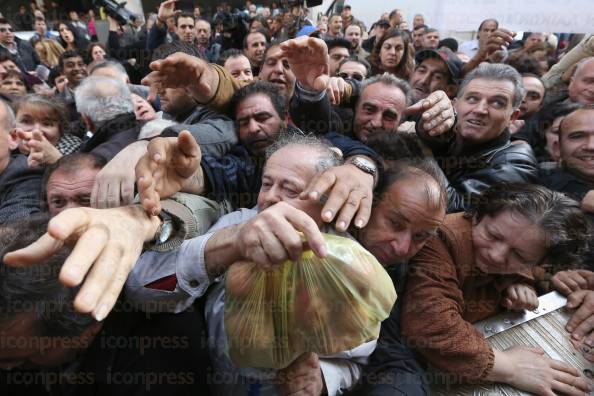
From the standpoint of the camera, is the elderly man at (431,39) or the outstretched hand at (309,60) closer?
the outstretched hand at (309,60)

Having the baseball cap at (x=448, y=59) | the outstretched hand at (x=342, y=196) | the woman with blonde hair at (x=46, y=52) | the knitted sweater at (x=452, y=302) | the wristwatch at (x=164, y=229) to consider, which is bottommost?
the woman with blonde hair at (x=46, y=52)

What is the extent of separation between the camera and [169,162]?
1073 mm

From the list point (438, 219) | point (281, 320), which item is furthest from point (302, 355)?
point (438, 219)

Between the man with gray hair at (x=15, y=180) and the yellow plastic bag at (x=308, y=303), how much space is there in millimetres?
1166

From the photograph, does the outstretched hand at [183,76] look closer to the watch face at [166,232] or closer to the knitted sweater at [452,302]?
the watch face at [166,232]

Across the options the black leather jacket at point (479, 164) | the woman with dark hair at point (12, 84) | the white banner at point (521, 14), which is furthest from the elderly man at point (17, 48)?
the black leather jacket at point (479, 164)

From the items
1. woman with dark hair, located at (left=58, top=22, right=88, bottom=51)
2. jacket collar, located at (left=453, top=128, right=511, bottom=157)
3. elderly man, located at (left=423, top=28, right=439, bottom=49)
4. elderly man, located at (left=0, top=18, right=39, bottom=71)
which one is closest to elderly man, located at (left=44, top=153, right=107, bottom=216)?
jacket collar, located at (left=453, top=128, right=511, bottom=157)

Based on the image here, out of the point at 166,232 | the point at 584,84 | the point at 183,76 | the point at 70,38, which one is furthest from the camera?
the point at 70,38

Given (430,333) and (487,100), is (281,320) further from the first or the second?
(487,100)

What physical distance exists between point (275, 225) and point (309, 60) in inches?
47.3

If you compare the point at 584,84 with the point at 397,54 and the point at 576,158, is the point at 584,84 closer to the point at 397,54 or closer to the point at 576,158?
the point at 576,158

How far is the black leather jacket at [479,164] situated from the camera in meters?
1.63

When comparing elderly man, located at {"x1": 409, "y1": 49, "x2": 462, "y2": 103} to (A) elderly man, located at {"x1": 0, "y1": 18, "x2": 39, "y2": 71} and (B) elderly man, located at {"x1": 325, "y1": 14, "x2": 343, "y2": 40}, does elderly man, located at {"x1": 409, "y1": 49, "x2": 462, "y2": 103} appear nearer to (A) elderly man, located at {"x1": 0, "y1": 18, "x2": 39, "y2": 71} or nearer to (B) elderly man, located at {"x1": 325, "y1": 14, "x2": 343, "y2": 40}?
(B) elderly man, located at {"x1": 325, "y1": 14, "x2": 343, "y2": 40}

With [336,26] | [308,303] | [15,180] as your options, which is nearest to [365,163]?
[308,303]
